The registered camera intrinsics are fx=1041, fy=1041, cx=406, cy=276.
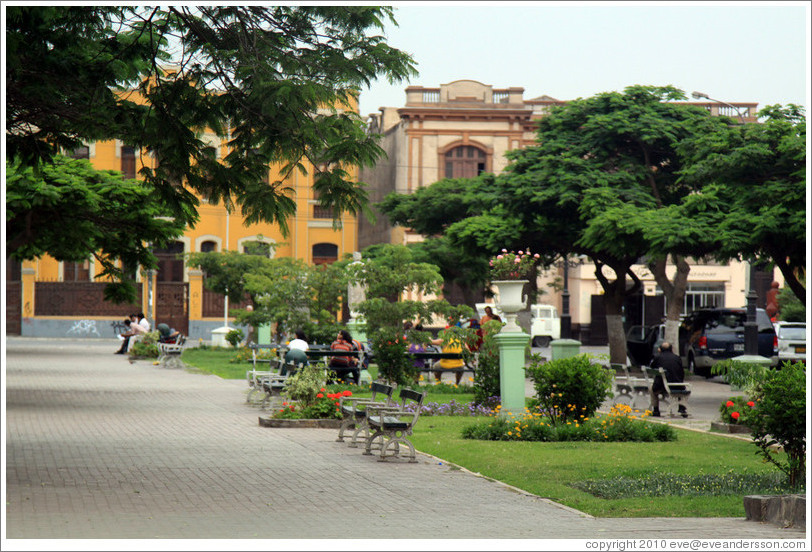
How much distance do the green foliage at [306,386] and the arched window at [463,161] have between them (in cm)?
3844

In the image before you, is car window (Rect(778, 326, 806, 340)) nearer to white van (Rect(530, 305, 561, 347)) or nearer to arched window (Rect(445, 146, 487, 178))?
white van (Rect(530, 305, 561, 347))

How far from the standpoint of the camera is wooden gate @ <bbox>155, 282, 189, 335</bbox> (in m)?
51.0

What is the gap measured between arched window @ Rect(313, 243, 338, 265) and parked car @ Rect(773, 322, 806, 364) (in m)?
32.1

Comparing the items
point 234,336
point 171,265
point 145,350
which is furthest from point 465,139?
point 145,350

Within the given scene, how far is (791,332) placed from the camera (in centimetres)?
2942

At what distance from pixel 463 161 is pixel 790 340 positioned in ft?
92.5

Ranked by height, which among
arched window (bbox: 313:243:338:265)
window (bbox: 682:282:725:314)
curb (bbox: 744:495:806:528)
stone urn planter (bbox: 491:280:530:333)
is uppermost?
arched window (bbox: 313:243:338:265)

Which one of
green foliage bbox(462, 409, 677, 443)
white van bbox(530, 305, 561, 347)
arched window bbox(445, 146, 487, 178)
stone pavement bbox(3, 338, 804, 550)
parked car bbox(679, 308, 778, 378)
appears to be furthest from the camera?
arched window bbox(445, 146, 487, 178)

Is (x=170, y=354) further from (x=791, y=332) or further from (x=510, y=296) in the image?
(x=791, y=332)

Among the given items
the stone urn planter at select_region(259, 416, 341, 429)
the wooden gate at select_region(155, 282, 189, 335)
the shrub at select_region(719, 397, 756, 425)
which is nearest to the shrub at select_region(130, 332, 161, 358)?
the wooden gate at select_region(155, 282, 189, 335)

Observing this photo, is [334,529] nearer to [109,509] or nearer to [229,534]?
[229,534]

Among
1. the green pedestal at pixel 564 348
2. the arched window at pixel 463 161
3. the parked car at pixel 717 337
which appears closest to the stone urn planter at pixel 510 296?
the green pedestal at pixel 564 348

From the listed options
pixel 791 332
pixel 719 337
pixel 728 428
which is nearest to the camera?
pixel 728 428

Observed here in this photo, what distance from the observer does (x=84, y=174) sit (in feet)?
71.0
